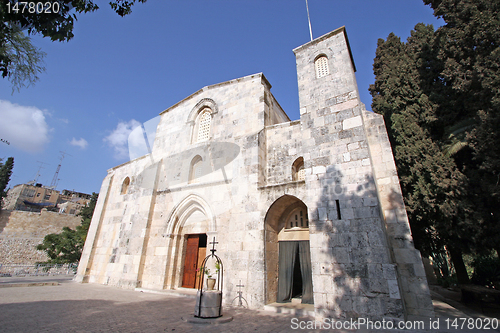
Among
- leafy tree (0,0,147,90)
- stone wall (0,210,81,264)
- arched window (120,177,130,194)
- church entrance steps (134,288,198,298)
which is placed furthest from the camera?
stone wall (0,210,81,264)

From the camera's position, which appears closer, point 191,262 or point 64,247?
point 191,262

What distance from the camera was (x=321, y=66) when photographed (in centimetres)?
891

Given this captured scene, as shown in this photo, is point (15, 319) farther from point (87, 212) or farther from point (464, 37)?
point (87, 212)

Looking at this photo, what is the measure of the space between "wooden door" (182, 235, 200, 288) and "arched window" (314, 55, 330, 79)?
8.87 metres

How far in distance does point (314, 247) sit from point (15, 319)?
7.39 meters

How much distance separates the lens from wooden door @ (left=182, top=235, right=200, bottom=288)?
10.3m

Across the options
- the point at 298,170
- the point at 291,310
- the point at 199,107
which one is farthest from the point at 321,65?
the point at 291,310

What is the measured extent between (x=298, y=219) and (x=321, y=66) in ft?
19.8

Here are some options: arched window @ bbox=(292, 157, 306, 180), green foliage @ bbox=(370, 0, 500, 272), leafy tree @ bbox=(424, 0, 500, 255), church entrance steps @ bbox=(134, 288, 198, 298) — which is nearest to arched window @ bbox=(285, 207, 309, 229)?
arched window @ bbox=(292, 157, 306, 180)

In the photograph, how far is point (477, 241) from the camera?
23.8 feet

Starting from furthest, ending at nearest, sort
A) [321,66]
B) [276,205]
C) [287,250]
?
1. [321,66]
2. [287,250]
3. [276,205]

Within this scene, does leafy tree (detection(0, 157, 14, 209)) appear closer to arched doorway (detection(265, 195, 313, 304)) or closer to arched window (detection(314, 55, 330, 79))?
arched doorway (detection(265, 195, 313, 304))

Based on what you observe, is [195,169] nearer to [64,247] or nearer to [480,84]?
[480,84]

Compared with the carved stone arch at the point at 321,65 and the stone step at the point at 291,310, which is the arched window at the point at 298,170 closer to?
the carved stone arch at the point at 321,65
